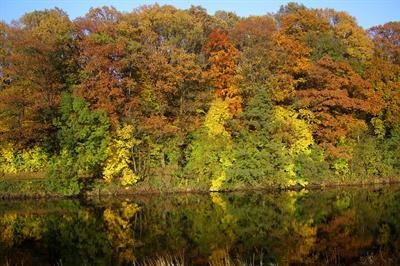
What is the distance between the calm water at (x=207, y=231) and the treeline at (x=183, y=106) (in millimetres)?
5285

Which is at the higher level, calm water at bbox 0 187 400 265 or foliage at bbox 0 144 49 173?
foliage at bbox 0 144 49 173

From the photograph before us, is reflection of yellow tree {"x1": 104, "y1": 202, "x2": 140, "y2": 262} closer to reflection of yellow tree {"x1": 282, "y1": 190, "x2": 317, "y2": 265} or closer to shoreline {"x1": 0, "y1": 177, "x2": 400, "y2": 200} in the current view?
reflection of yellow tree {"x1": 282, "y1": 190, "x2": 317, "y2": 265}

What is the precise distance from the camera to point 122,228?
66.7ft

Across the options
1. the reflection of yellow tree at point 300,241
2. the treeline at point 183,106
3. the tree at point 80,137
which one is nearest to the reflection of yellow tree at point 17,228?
the tree at point 80,137

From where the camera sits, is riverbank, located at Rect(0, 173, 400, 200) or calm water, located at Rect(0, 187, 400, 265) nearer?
calm water, located at Rect(0, 187, 400, 265)

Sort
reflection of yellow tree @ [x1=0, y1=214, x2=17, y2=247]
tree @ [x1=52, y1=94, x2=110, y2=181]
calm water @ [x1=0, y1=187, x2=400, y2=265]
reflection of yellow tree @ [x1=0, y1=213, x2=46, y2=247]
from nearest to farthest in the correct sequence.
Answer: calm water @ [x1=0, y1=187, x2=400, y2=265] → reflection of yellow tree @ [x1=0, y1=214, x2=17, y2=247] → reflection of yellow tree @ [x1=0, y1=213, x2=46, y2=247] → tree @ [x1=52, y1=94, x2=110, y2=181]

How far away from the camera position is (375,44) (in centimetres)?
5034

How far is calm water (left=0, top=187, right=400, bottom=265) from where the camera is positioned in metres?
14.6

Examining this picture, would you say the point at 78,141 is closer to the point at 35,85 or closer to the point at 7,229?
the point at 35,85

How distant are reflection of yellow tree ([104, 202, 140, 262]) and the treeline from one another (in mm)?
7896

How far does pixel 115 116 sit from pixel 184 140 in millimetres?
5937

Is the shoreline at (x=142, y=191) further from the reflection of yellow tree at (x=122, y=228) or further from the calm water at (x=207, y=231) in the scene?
the reflection of yellow tree at (x=122, y=228)

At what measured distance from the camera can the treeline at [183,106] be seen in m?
34.2

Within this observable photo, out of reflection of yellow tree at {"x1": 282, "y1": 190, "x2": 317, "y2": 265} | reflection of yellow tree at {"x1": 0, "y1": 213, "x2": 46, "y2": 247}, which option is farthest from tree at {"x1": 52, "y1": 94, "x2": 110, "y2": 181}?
reflection of yellow tree at {"x1": 282, "y1": 190, "x2": 317, "y2": 265}
